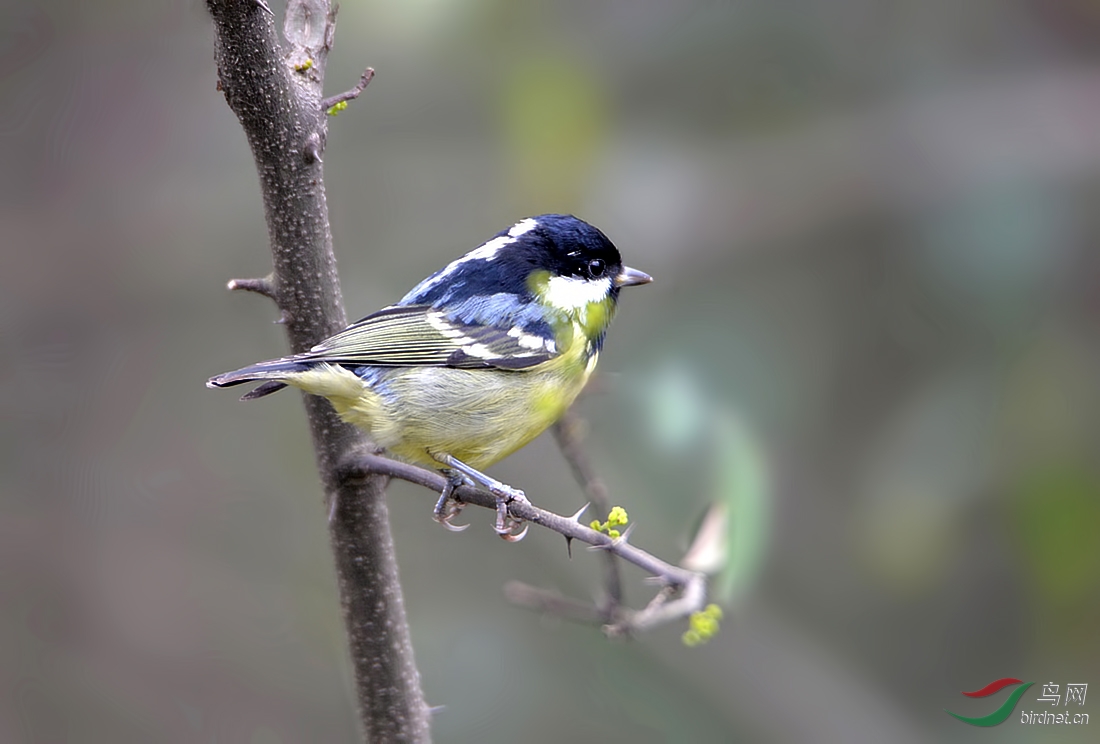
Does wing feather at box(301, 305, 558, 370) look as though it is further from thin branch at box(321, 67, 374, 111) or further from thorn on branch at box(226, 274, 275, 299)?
thin branch at box(321, 67, 374, 111)

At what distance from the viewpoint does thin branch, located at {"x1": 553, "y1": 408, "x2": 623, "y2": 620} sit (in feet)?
8.63

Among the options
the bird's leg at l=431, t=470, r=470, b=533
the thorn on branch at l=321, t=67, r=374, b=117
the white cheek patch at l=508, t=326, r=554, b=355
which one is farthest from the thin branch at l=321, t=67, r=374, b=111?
the white cheek patch at l=508, t=326, r=554, b=355

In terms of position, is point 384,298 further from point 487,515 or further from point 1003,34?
point 1003,34

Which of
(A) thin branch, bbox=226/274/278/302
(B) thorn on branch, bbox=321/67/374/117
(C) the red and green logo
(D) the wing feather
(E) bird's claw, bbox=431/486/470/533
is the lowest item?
(C) the red and green logo

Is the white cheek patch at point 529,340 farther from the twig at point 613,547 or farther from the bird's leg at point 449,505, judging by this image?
the twig at point 613,547

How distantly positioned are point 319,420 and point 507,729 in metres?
1.89

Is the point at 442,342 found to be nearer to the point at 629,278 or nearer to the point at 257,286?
the point at 629,278

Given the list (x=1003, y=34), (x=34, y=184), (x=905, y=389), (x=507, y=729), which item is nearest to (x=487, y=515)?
(x=507, y=729)

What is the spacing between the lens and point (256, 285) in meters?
2.36

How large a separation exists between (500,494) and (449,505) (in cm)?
29

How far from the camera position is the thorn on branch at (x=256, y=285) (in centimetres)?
234

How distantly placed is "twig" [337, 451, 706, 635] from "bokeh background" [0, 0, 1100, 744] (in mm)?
783

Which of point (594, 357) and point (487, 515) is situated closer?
point (594, 357)

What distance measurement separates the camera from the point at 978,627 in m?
4.12
